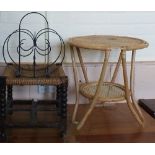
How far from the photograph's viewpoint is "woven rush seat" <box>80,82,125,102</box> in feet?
7.20

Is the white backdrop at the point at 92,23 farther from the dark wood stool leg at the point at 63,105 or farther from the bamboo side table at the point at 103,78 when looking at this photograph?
the dark wood stool leg at the point at 63,105

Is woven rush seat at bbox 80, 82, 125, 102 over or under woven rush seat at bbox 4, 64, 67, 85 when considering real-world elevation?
under

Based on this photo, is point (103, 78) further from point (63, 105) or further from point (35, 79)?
point (35, 79)

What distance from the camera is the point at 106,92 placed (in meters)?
2.32

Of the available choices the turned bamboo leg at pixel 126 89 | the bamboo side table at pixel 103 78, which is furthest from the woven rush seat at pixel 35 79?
the turned bamboo leg at pixel 126 89

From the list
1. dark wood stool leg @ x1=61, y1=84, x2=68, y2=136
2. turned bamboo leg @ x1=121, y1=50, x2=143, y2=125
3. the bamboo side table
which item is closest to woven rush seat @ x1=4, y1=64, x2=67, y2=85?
dark wood stool leg @ x1=61, y1=84, x2=68, y2=136

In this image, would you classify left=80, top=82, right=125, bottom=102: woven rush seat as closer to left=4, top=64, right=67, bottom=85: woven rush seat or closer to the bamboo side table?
the bamboo side table

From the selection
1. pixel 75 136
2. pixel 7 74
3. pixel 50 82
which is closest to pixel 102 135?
pixel 75 136

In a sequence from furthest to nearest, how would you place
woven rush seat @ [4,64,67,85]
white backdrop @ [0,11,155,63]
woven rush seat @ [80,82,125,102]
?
1. white backdrop @ [0,11,155,63]
2. woven rush seat @ [80,82,125,102]
3. woven rush seat @ [4,64,67,85]

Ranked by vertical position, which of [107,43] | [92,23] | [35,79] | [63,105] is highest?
[92,23]

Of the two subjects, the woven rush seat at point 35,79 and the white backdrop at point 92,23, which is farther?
the white backdrop at point 92,23

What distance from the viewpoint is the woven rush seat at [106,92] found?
219 cm

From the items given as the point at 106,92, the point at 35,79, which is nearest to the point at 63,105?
the point at 35,79

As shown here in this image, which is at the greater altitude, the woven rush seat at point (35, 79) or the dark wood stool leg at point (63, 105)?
the woven rush seat at point (35, 79)
